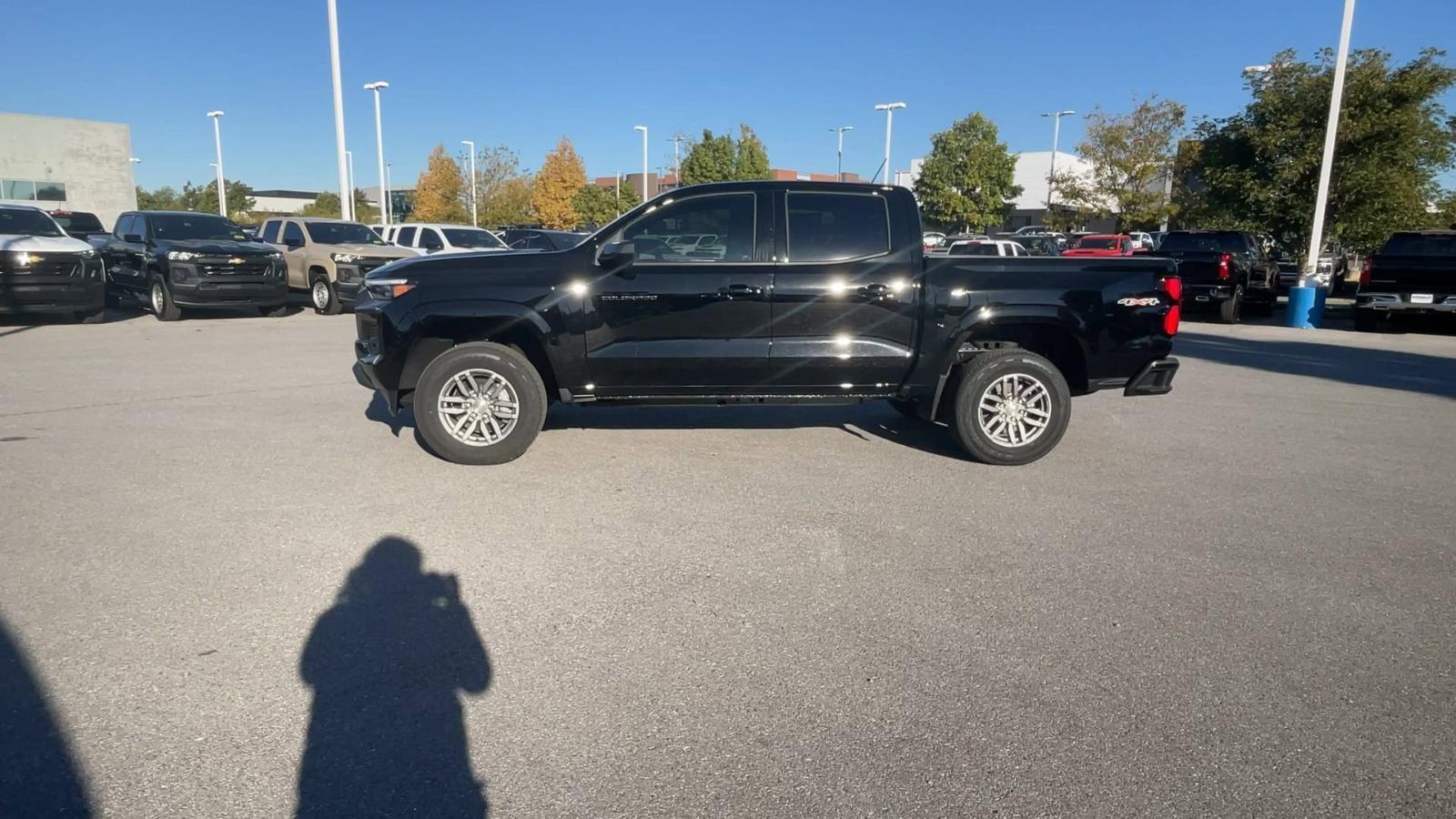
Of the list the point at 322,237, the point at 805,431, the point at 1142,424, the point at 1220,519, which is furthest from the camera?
the point at 322,237

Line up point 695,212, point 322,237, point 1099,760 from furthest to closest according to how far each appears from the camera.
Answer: point 322,237
point 695,212
point 1099,760

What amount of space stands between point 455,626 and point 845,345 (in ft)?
11.4

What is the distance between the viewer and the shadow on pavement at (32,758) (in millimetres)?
2615

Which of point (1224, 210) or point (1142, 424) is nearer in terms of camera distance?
point (1142, 424)

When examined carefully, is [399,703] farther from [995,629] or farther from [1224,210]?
[1224,210]

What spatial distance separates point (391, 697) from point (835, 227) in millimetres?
4362

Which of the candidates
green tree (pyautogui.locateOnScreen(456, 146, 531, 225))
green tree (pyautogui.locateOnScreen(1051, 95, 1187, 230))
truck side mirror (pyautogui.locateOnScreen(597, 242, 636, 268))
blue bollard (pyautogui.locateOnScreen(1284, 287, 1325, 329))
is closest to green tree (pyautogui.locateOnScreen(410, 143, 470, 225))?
green tree (pyautogui.locateOnScreen(456, 146, 531, 225))

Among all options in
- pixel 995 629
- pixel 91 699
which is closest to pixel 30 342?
pixel 91 699

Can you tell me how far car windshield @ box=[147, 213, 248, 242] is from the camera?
15766mm

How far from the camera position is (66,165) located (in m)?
44.6

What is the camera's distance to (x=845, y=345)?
6320 mm

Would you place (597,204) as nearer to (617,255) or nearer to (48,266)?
(48,266)

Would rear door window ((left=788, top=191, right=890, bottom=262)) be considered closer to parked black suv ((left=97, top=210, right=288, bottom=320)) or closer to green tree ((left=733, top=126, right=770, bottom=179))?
parked black suv ((left=97, top=210, right=288, bottom=320))

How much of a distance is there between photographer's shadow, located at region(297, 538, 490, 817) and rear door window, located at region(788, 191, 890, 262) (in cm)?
338
